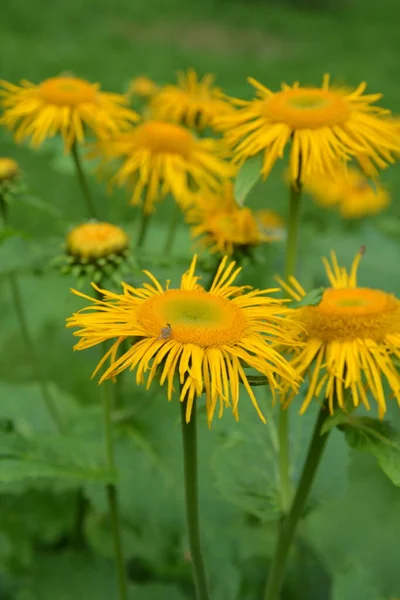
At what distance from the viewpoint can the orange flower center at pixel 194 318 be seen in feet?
2.93

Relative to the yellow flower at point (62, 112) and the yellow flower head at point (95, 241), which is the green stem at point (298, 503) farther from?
the yellow flower at point (62, 112)

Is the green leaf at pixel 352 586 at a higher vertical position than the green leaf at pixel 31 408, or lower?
lower

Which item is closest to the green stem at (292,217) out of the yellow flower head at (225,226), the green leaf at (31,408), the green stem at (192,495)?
the yellow flower head at (225,226)

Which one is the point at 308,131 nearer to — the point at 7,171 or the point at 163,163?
the point at 163,163

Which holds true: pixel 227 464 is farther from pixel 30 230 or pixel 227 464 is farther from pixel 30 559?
pixel 30 230

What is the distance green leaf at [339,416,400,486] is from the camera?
97cm

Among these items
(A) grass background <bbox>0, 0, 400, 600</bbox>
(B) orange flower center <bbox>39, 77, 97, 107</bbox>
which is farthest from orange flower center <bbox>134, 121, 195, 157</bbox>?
(A) grass background <bbox>0, 0, 400, 600</bbox>

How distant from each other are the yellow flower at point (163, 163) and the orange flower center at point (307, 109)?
239 mm

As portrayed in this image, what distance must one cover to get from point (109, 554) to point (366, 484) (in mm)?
618

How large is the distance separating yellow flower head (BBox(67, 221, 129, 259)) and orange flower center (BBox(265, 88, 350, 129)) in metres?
0.30

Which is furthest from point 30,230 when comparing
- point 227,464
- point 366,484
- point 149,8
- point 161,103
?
point 149,8

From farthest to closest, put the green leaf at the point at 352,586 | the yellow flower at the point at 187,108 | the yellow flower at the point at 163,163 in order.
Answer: the yellow flower at the point at 187,108 < the yellow flower at the point at 163,163 < the green leaf at the point at 352,586

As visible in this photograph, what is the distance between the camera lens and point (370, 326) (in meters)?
1.02

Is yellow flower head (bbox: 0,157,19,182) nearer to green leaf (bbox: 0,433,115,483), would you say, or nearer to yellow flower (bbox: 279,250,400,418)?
green leaf (bbox: 0,433,115,483)
